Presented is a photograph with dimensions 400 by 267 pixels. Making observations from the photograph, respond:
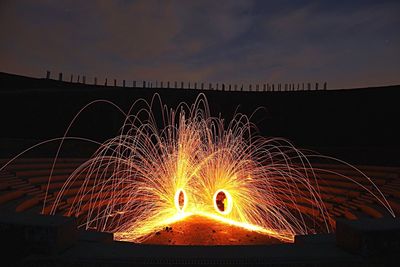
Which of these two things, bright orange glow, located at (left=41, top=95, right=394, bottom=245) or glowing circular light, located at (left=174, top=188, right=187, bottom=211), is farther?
glowing circular light, located at (left=174, top=188, right=187, bottom=211)

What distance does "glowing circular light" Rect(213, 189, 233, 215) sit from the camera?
12181 millimetres

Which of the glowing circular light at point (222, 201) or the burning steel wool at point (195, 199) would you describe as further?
the glowing circular light at point (222, 201)

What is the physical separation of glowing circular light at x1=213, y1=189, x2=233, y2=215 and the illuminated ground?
0.79 m

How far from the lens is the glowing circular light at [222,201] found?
40.0 ft

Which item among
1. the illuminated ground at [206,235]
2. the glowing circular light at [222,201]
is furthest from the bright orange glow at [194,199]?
the illuminated ground at [206,235]

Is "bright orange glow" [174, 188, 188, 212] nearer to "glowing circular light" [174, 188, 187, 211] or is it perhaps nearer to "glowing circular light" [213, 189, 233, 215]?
"glowing circular light" [174, 188, 187, 211]

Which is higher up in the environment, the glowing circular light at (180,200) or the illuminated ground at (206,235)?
the glowing circular light at (180,200)

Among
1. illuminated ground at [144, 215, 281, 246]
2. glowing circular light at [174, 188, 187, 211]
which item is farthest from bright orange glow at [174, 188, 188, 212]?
illuminated ground at [144, 215, 281, 246]

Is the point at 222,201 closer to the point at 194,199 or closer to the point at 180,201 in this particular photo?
the point at 180,201

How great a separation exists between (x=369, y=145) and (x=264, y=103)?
11.7 metres

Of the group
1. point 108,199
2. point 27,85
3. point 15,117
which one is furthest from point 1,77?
point 108,199

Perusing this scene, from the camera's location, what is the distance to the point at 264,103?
3534 centimetres

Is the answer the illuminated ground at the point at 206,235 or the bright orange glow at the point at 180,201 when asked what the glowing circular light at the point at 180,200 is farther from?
the illuminated ground at the point at 206,235

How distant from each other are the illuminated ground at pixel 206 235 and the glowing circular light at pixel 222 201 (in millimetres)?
791
